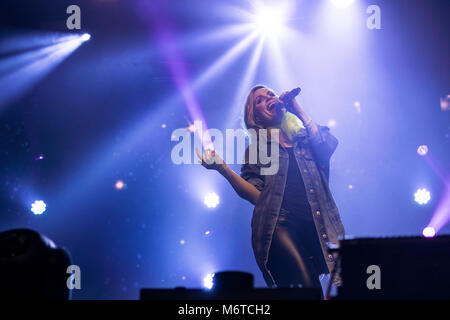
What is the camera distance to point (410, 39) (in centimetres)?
577

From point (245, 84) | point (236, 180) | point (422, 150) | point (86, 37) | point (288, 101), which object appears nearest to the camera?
point (236, 180)

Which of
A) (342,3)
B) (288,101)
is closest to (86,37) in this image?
(288,101)

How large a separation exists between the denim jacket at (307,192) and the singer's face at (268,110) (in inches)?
10.3

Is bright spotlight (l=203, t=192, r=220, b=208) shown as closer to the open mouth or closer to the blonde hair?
the blonde hair

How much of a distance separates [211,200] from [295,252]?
2.03 m

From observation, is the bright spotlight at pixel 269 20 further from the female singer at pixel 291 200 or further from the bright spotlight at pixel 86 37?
the bright spotlight at pixel 86 37

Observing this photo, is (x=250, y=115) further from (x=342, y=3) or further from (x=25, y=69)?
(x=25, y=69)

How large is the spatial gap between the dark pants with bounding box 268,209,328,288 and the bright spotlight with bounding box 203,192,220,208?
1736 millimetres

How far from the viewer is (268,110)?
14.8 feet

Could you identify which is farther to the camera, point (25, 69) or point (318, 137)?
point (25, 69)

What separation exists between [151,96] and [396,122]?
2.97 m

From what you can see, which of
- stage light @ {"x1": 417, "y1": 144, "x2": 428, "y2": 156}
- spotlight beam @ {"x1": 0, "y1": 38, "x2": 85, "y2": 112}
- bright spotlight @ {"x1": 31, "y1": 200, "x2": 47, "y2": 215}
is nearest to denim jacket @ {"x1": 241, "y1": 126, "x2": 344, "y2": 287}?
stage light @ {"x1": 417, "y1": 144, "x2": 428, "y2": 156}

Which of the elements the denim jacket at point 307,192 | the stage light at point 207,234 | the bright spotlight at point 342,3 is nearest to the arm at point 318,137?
the denim jacket at point 307,192

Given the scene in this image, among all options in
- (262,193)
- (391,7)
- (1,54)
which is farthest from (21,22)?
(391,7)
